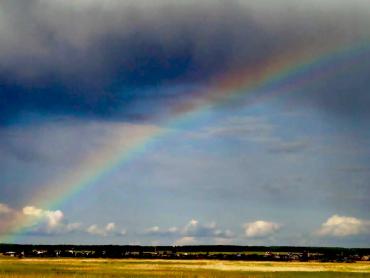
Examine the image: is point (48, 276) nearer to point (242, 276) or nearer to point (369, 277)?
point (242, 276)

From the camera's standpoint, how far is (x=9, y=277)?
203 feet

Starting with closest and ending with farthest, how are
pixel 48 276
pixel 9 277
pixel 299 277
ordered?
pixel 9 277
pixel 48 276
pixel 299 277

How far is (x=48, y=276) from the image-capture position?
217 ft

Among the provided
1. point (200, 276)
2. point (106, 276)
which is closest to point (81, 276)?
point (106, 276)

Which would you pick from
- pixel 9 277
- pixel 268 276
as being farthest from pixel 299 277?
pixel 9 277

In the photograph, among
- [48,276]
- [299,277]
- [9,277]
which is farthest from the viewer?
[299,277]

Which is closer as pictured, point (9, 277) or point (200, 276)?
point (9, 277)

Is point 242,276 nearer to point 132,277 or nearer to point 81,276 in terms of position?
point 132,277

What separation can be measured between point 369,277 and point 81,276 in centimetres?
3766

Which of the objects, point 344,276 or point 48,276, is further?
point 344,276

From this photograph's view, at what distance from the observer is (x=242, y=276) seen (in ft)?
227

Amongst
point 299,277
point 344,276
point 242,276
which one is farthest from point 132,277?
point 344,276

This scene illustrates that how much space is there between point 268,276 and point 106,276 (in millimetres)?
20356

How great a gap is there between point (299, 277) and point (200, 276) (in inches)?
515
